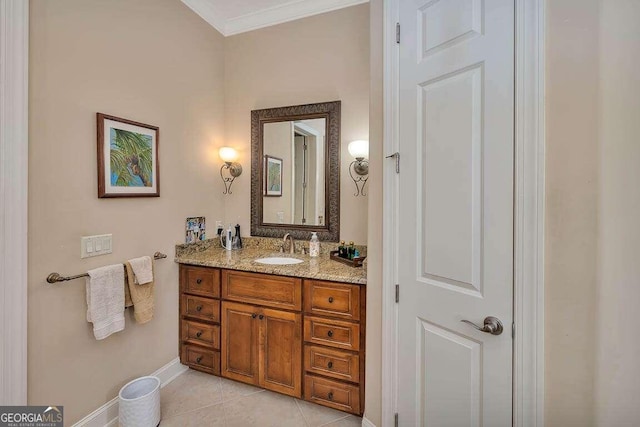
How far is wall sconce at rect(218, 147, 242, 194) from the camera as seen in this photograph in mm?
2604

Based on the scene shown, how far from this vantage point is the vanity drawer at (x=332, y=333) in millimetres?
1752

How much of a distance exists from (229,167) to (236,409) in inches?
78.4

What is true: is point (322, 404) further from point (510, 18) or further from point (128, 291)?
point (510, 18)

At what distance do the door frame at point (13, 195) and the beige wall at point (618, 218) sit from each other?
2.28 meters

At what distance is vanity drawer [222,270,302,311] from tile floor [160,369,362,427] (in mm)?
689

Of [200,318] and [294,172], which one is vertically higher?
[294,172]

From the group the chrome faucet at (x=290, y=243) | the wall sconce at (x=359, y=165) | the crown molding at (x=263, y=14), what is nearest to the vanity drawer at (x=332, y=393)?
the chrome faucet at (x=290, y=243)

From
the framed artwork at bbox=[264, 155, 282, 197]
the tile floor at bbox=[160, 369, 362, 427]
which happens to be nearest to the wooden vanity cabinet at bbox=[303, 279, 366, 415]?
the tile floor at bbox=[160, 369, 362, 427]

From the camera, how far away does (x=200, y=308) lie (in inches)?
86.0

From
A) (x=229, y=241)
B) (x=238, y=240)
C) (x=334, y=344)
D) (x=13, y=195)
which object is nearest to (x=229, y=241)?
(x=229, y=241)

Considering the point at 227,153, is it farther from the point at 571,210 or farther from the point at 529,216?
the point at 571,210

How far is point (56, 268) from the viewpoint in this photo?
4.82 ft

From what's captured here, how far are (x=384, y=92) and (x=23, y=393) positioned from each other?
7.58ft

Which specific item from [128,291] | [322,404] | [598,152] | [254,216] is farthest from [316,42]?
[322,404]
